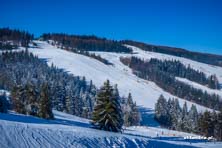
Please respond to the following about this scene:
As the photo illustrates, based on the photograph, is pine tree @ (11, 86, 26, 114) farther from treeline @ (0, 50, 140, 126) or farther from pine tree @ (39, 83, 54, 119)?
pine tree @ (39, 83, 54, 119)

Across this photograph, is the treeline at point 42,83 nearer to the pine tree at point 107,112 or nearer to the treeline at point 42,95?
the treeline at point 42,95

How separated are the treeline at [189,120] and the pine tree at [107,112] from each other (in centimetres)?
3853

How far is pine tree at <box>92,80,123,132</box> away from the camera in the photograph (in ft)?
129

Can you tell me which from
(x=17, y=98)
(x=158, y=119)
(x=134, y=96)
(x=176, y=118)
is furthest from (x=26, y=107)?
(x=134, y=96)

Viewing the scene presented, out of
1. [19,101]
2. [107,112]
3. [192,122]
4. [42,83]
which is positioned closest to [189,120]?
[192,122]

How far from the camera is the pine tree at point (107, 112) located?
39375 millimetres

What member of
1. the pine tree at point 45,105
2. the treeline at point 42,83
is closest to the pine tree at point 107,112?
the pine tree at point 45,105

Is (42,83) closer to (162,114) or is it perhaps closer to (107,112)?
(107,112)

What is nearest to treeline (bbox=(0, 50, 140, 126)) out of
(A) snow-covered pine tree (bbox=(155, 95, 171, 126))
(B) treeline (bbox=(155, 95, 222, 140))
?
(A) snow-covered pine tree (bbox=(155, 95, 171, 126))

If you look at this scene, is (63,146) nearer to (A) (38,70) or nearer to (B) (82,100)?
(B) (82,100)

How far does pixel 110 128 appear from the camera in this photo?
39719mm

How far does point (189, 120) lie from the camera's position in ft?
366

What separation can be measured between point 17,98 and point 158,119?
80233mm

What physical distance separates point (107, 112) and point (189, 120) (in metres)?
77.4
